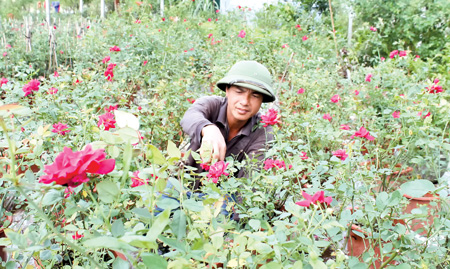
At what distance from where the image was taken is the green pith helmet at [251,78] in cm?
175

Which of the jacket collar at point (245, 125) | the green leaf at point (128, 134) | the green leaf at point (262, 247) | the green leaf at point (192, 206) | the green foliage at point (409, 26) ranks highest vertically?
the green foliage at point (409, 26)

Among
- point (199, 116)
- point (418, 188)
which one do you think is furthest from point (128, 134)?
point (199, 116)

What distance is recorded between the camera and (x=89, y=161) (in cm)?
55

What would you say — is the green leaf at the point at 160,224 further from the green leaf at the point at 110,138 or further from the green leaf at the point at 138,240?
the green leaf at the point at 110,138

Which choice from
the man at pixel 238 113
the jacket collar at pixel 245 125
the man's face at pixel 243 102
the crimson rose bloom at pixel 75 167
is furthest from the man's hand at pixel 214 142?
the crimson rose bloom at pixel 75 167

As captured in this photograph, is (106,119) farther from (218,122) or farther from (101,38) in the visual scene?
(101,38)

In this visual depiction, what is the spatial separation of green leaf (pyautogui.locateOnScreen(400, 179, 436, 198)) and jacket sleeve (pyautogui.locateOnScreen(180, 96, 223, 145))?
0.95m

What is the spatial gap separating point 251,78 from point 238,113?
19 cm

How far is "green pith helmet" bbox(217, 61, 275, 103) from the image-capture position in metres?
1.75

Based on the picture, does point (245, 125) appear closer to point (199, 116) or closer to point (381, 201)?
point (199, 116)

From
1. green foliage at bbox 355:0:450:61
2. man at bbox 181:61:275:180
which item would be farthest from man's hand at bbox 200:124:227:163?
green foliage at bbox 355:0:450:61

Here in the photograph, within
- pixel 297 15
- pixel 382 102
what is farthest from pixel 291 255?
pixel 297 15

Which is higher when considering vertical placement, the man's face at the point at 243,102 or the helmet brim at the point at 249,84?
the helmet brim at the point at 249,84

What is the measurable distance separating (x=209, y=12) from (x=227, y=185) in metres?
7.75
